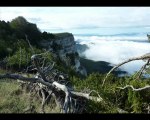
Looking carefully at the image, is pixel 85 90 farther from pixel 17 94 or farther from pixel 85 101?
pixel 17 94

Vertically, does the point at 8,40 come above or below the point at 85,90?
below

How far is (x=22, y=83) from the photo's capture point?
10867 millimetres

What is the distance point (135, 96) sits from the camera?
25.8 feet

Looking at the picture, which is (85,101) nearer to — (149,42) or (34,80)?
(34,80)

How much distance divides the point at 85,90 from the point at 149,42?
2.77 meters
